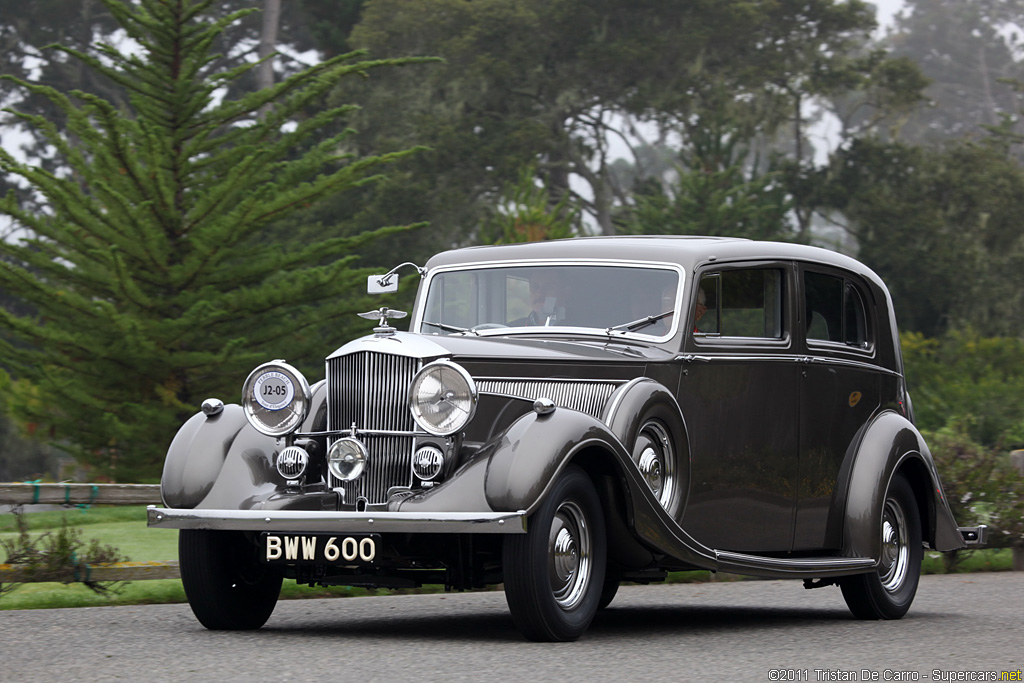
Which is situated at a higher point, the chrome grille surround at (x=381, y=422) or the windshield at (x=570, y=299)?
the windshield at (x=570, y=299)

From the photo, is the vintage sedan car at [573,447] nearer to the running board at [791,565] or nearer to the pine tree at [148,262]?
the running board at [791,565]

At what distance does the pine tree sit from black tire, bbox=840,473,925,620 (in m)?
10.7

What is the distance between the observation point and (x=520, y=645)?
655 centimetres

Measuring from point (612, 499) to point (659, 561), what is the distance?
493 millimetres

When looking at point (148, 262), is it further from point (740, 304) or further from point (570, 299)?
point (740, 304)

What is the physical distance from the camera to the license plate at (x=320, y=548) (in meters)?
6.52

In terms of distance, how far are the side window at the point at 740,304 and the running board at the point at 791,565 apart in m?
1.19

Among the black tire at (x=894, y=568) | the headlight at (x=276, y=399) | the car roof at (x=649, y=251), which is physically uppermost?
the car roof at (x=649, y=251)

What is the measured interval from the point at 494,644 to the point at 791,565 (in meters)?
1.93

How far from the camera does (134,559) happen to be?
10820 millimetres

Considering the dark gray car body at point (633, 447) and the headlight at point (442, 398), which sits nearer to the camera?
the dark gray car body at point (633, 447)

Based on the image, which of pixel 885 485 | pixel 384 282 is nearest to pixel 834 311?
pixel 885 485

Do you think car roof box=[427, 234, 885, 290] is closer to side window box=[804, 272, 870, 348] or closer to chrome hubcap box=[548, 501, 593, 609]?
side window box=[804, 272, 870, 348]

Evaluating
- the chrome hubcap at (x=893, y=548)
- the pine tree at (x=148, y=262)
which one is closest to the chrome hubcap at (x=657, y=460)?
the chrome hubcap at (x=893, y=548)
